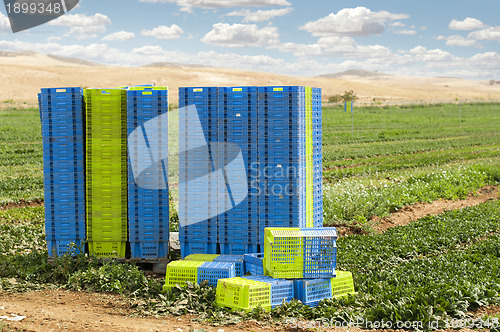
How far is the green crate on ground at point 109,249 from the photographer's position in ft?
31.9

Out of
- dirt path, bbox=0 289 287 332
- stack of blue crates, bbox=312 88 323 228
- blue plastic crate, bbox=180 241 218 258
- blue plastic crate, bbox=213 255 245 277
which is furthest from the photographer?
stack of blue crates, bbox=312 88 323 228

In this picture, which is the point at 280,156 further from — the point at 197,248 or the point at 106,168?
the point at 106,168

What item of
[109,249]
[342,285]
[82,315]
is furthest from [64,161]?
[342,285]

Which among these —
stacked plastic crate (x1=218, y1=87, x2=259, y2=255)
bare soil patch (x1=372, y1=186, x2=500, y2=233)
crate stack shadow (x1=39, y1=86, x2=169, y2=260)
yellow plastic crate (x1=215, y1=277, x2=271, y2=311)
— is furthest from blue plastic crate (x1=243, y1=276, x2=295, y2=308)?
bare soil patch (x1=372, y1=186, x2=500, y2=233)

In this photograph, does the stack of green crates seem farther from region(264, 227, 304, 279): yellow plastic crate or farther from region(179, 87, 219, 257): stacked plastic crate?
region(264, 227, 304, 279): yellow plastic crate

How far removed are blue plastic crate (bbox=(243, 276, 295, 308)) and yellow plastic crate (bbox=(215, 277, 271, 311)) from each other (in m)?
0.09

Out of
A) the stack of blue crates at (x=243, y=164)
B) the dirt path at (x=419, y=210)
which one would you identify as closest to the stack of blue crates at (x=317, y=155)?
the stack of blue crates at (x=243, y=164)

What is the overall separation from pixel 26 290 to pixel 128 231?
5.81 feet

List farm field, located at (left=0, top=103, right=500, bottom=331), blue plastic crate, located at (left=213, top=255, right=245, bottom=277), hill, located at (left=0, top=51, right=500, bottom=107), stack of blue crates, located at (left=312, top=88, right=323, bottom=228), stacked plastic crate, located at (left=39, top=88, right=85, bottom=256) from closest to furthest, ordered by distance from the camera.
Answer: farm field, located at (left=0, top=103, right=500, bottom=331) → blue plastic crate, located at (left=213, top=255, right=245, bottom=277) → stacked plastic crate, located at (left=39, top=88, right=85, bottom=256) → stack of blue crates, located at (left=312, top=88, right=323, bottom=228) → hill, located at (left=0, top=51, right=500, bottom=107)

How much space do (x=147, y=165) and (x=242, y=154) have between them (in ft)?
4.97

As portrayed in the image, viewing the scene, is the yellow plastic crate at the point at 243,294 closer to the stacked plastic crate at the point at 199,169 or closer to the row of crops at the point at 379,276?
the row of crops at the point at 379,276

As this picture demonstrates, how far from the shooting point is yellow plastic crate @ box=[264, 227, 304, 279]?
7.91m

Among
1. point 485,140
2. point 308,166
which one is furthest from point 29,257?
point 485,140

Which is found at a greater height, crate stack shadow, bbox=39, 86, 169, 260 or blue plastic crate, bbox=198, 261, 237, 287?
crate stack shadow, bbox=39, 86, 169, 260
